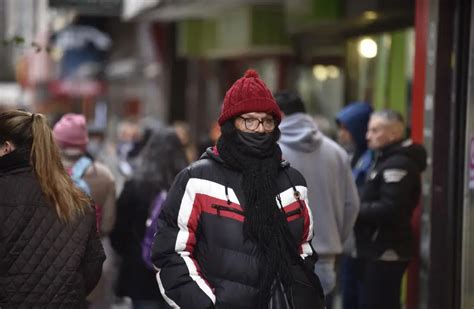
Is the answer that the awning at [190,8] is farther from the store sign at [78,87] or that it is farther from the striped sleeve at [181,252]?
the store sign at [78,87]

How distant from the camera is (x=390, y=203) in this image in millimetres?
8219

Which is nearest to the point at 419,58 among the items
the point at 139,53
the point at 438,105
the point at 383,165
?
the point at 438,105

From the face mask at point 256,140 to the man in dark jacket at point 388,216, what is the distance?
A: 2958 millimetres

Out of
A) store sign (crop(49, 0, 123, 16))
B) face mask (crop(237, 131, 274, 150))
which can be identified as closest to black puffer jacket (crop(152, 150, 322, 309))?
face mask (crop(237, 131, 274, 150))

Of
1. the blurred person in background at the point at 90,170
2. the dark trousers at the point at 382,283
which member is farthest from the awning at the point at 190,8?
the blurred person in background at the point at 90,170

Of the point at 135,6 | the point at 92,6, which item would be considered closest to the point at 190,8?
the point at 135,6

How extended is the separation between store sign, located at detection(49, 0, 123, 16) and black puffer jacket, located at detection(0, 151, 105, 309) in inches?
461

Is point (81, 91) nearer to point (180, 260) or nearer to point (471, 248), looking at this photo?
point (471, 248)

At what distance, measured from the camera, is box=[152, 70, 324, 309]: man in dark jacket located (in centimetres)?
523

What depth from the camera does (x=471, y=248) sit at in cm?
846

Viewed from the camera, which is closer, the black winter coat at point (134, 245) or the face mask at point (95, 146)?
the black winter coat at point (134, 245)

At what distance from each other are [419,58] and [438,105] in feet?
2.25

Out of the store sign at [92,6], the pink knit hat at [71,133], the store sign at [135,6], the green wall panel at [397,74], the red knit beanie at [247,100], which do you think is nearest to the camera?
the red knit beanie at [247,100]

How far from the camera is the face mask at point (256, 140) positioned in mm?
5398
